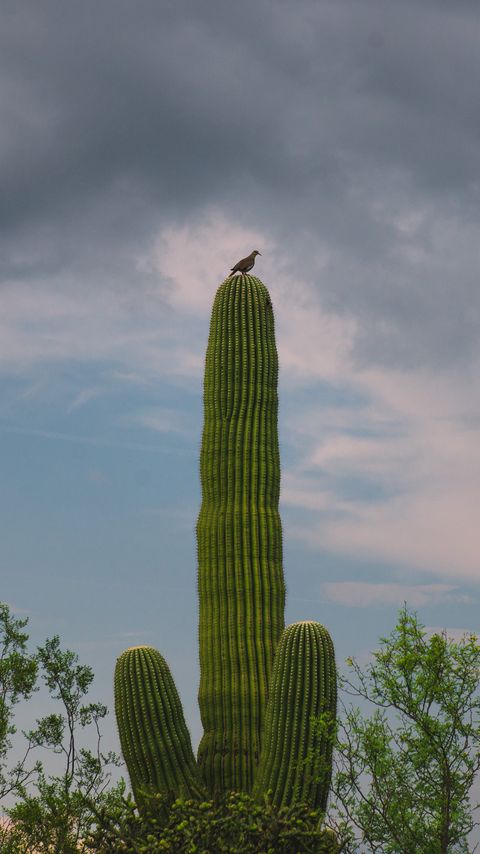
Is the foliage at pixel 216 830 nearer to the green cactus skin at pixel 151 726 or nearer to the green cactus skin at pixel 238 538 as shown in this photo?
the green cactus skin at pixel 151 726

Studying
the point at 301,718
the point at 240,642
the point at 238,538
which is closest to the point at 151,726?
the point at 240,642

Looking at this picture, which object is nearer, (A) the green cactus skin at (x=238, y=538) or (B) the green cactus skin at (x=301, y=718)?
(B) the green cactus skin at (x=301, y=718)

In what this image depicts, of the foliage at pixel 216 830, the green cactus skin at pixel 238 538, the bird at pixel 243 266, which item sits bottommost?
the foliage at pixel 216 830

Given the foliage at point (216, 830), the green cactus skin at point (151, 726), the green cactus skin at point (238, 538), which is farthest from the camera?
the green cactus skin at point (238, 538)

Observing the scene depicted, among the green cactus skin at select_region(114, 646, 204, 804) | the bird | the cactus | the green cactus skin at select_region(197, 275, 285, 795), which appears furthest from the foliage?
the bird

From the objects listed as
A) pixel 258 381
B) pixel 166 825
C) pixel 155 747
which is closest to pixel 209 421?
pixel 258 381

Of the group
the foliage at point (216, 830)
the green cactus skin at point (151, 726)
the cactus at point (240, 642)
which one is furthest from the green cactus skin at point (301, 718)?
the green cactus skin at point (151, 726)

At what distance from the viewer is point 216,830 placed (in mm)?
13797

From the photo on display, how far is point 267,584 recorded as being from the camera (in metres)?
16.7

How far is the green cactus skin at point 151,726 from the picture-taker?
15.5 m

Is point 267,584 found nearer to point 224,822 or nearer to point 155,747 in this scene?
point 155,747

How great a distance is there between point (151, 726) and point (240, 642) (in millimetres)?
1769

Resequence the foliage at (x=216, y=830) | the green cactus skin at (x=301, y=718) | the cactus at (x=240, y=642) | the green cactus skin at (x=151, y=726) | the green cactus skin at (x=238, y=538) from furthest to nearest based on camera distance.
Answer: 1. the green cactus skin at (x=238, y=538)
2. the green cactus skin at (x=151, y=726)
3. the cactus at (x=240, y=642)
4. the green cactus skin at (x=301, y=718)
5. the foliage at (x=216, y=830)

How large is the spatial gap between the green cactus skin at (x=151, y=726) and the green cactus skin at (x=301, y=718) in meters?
1.28
